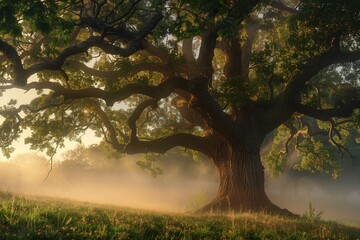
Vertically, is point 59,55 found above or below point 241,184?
above

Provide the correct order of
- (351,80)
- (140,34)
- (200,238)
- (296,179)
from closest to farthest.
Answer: (200,238) < (140,34) < (351,80) < (296,179)

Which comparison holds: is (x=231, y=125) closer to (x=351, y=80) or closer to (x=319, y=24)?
(x=319, y=24)

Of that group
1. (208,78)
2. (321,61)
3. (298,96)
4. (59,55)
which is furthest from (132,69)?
(321,61)

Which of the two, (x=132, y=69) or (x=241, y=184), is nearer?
(x=132, y=69)

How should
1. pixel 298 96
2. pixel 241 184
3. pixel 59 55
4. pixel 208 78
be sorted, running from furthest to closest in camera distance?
pixel 241 184, pixel 298 96, pixel 208 78, pixel 59 55

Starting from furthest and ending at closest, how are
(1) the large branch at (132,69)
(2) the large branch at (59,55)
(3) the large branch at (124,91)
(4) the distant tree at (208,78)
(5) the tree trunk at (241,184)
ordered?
(5) the tree trunk at (241,184) → (1) the large branch at (132,69) → (3) the large branch at (124,91) → (4) the distant tree at (208,78) → (2) the large branch at (59,55)

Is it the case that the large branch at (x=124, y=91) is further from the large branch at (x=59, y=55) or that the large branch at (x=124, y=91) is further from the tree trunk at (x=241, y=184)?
the tree trunk at (x=241, y=184)

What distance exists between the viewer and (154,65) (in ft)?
61.8

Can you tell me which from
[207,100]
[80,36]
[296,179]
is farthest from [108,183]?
[207,100]

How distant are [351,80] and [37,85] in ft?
60.1

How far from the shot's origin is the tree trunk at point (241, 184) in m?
18.8

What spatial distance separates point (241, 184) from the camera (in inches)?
757

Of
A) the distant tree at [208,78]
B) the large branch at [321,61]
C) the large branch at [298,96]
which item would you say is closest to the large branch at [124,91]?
the distant tree at [208,78]

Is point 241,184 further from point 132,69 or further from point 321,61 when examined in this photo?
point 132,69
